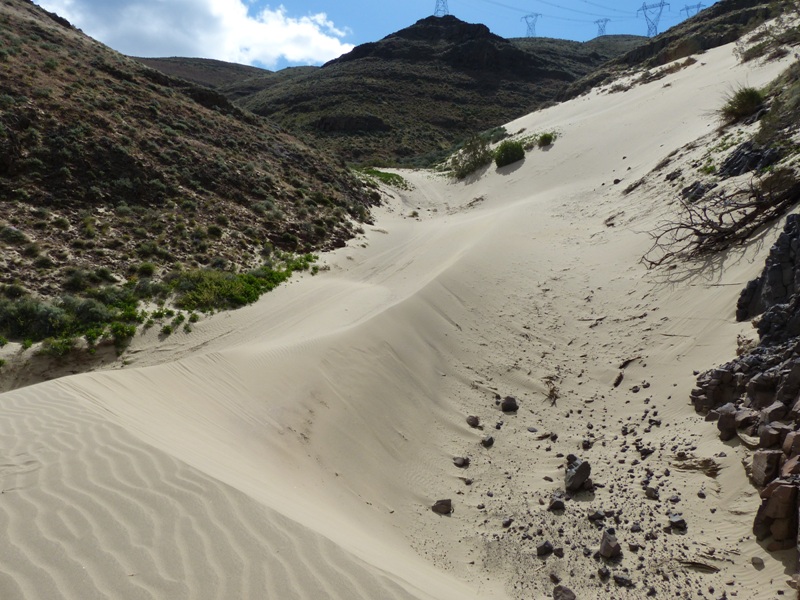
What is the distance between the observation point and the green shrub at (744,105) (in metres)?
14.3

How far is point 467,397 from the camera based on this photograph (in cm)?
786

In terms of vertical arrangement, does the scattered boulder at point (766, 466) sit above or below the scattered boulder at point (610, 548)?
above

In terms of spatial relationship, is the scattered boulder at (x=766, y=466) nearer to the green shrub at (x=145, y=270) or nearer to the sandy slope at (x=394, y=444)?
the sandy slope at (x=394, y=444)

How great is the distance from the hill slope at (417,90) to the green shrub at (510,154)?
15365 millimetres

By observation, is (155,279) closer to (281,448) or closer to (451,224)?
(281,448)

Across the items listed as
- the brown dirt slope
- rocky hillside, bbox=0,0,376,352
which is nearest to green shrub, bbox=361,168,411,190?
the brown dirt slope

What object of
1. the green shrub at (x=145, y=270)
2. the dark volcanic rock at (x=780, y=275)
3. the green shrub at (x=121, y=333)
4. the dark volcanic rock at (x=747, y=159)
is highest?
the green shrub at (x=145, y=270)

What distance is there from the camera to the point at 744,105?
48.0 ft

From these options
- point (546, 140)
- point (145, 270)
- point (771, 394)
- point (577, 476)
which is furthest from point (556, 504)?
point (546, 140)

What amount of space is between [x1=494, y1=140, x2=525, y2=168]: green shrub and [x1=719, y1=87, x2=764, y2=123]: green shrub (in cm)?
1409

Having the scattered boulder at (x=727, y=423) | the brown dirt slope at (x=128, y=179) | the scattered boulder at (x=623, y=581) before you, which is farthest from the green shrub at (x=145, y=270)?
the scattered boulder at (x=727, y=423)

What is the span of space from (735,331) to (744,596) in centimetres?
412

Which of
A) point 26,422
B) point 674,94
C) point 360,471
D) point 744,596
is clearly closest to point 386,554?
point 360,471

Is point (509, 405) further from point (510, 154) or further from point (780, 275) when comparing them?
point (510, 154)
